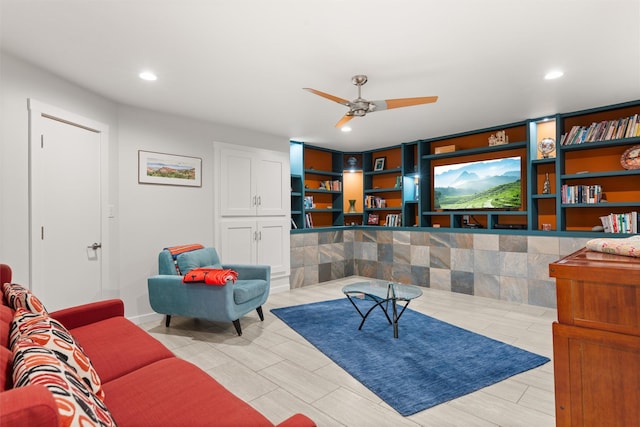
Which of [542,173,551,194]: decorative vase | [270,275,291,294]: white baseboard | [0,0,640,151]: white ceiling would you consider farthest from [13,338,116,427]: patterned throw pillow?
[542,173,551,194]: decorative vase

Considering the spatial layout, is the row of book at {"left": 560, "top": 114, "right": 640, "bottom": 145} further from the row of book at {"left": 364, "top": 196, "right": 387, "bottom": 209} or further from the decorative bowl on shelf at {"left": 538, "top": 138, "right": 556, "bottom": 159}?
the row of book at {"left": 364, "top": 196, "right": 387, "bottom": 209}

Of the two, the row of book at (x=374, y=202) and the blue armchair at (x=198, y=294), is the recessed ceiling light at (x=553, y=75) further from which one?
the row of book at (x=374, y=202)

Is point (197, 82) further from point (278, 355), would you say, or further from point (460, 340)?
point (460, 340)

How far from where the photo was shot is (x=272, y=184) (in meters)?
5.22

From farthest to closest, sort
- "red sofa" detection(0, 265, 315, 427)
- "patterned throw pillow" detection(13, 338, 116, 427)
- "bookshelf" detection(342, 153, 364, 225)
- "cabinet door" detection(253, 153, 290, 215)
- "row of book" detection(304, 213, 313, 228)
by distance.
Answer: "bookshelf" detection(342, 153, 364, 225) < "row of book" detection(304, 213, 313, 228) < "cabinet door" detection(253, 153, 290, 215) < "patterned throw pillow" detection(13, 338, 116, 427) < "red sofa" detection(0, 265, 315, 427)

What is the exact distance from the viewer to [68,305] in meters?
3.09

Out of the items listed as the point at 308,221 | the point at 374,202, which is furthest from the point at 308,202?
the point at 374,202

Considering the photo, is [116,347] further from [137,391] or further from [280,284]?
[280,284]

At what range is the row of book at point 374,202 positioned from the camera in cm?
657

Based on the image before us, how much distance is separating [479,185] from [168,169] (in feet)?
14.7

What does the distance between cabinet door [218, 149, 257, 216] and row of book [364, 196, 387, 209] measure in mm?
2579

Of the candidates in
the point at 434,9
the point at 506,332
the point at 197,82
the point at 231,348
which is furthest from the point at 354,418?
the point at 197,82

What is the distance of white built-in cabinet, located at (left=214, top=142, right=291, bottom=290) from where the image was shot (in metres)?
4.61

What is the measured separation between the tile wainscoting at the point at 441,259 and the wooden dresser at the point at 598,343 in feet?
11.0
